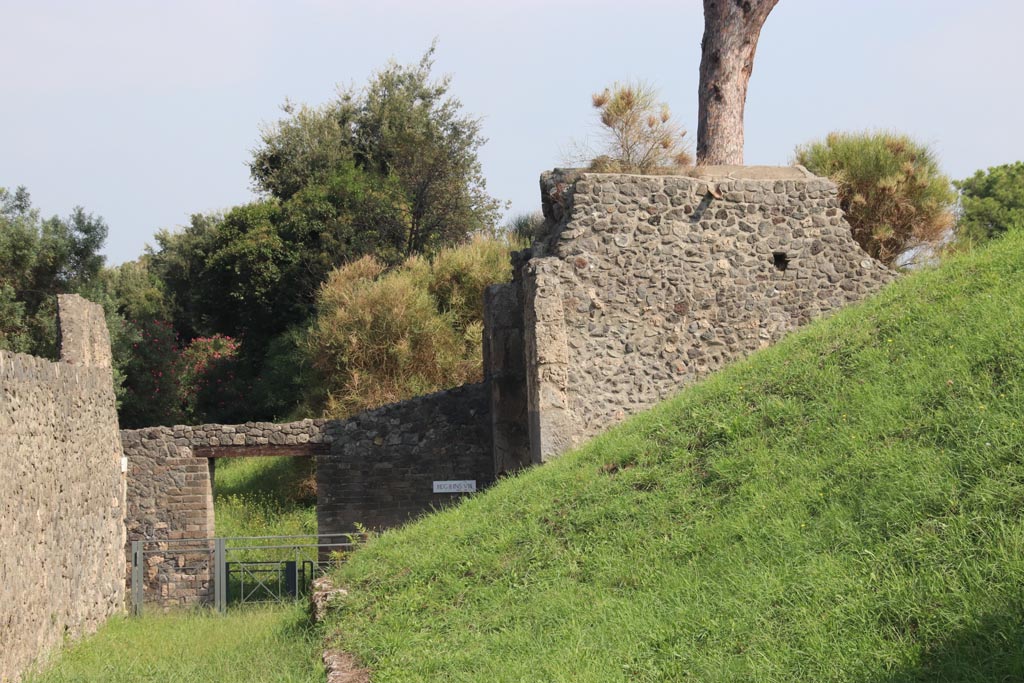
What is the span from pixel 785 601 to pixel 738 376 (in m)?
4.01

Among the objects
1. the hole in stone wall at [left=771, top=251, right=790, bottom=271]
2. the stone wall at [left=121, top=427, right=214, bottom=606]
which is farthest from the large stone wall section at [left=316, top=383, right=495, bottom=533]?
the hole in stone wall at [left=771, top=251, right=790, bottom=271]

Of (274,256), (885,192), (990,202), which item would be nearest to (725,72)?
(885,192)

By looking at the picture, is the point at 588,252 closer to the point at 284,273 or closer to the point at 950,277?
the point at 950,277

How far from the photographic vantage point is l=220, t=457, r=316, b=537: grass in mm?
18156

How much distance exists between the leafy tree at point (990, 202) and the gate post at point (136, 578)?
39.6ft

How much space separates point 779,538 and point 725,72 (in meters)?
10.4

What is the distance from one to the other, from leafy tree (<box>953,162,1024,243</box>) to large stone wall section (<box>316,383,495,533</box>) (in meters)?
7.56

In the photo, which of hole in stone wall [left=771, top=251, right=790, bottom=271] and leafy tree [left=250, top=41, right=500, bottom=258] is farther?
leafy tree [left=250, top=41, right=500, bottom=258]

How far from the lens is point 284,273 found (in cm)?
2662

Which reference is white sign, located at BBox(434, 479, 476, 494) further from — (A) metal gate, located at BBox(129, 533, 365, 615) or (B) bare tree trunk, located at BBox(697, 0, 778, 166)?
(B) bare tree trunk, located at BBox(697, 0, 778, 166)

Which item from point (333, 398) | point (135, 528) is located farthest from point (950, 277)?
point (333, 398)

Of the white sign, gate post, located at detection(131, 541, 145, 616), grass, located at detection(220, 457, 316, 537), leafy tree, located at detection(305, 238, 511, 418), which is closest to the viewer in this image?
gate post, located at detection(131, 541, 145, 616)

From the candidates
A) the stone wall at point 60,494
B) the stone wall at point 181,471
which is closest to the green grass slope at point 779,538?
the stone wall at point 60,494

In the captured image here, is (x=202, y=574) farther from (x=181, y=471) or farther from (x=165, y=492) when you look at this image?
(x=181, y=471)
